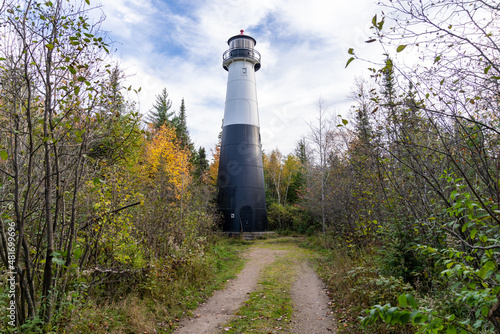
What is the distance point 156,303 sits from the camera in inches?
198

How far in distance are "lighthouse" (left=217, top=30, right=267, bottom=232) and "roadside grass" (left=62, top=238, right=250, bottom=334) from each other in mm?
8131

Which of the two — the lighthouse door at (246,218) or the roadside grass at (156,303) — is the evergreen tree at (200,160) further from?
the roadside grass at (156,303)

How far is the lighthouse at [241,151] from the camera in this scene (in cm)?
1616

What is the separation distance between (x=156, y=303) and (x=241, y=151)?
39.4ft

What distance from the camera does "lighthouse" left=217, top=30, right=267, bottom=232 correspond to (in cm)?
1616

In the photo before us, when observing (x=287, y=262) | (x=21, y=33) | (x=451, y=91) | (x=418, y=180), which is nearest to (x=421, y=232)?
(x=418, y=180)

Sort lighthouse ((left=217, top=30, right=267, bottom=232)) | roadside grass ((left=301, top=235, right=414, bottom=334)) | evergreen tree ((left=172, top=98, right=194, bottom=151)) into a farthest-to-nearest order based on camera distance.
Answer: evergreen tree ((left=172, top=98, right=194, bottom=151)), lighthouse ((left=217, top=30, right=267, bottom=232)), roadside grass ((left=301, top=235, right=414, bottom=334))

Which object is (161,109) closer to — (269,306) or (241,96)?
(241,96)

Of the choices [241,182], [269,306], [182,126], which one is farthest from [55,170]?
[182,126]

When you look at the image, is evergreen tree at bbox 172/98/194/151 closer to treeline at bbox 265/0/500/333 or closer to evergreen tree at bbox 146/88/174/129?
evergreen tree at bbox 146/88/174/129

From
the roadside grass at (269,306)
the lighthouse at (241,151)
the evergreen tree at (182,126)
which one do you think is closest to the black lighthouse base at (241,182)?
the lighthouse at (241,151)

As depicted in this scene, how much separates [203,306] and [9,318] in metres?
3.41

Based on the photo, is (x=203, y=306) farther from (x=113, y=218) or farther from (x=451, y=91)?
(x=451, y=91)

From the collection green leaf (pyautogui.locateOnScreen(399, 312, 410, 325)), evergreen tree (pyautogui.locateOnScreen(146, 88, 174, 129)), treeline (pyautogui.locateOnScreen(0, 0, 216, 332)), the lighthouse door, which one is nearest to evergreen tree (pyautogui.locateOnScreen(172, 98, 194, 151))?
evergreen tree (pyautogui.locateOnScreen(146, 88, 174, 129))
